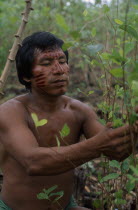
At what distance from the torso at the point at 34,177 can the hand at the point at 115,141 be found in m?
0.62

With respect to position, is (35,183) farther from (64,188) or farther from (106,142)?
(106,142)

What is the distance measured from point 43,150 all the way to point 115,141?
0.37 m

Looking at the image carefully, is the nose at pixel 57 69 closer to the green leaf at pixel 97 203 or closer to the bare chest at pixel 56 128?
the bare chest at pixel 56 128

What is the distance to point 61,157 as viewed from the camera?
5.73 ft

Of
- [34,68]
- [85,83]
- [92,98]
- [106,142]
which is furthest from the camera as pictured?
[85,83]

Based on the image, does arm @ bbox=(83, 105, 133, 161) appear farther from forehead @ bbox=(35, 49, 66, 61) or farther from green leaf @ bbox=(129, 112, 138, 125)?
forehead @ bbox=(35, 49, 66, 61)

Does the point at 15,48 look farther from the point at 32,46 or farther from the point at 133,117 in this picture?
the point at 133,117

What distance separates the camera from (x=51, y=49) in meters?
2.23

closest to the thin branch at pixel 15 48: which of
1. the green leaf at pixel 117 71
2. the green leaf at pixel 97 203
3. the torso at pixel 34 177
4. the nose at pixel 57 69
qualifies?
the torso at pixel 34 177

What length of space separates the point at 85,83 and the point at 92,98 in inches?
32.3

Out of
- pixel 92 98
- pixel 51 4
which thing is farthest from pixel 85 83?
pixel 51 4

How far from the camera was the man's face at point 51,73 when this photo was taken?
7.02 ft

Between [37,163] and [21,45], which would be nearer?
[37,163]

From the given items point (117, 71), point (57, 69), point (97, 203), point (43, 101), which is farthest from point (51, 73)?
point (97, 203)
